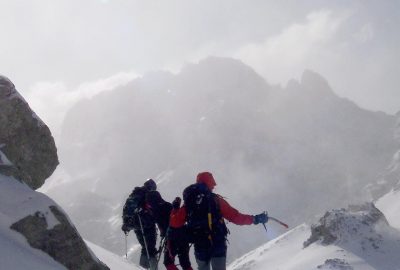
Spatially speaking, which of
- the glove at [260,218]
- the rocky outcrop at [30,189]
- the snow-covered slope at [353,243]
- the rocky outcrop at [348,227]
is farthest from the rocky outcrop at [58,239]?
the rocky outcrop at [348,227]

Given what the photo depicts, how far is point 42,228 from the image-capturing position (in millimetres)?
7023

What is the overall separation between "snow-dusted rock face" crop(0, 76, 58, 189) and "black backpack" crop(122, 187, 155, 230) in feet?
6.05

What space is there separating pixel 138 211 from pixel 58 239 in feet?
10.2

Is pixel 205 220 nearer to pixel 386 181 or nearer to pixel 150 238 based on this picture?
pixel 150 238

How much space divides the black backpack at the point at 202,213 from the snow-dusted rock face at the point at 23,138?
3134 millimetres

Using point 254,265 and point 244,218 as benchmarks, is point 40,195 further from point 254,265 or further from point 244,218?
point 254,265

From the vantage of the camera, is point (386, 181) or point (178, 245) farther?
point (386, 181)

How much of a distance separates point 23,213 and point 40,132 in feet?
9.71

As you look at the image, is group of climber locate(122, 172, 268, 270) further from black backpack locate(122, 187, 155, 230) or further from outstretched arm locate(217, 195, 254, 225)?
black backpack locate(122, 187, 155, 230)

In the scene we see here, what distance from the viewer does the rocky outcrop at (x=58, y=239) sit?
688 cm

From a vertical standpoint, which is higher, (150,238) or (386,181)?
(386,181)

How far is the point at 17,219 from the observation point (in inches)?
272

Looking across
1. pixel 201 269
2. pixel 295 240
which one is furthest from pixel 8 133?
pixel 295 240

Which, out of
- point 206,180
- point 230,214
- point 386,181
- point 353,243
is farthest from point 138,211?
point 386,181
